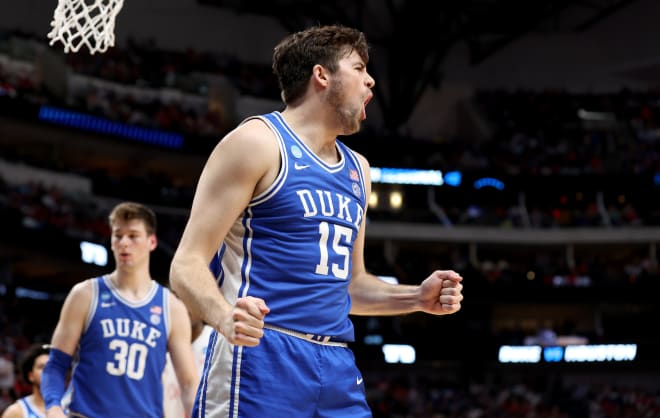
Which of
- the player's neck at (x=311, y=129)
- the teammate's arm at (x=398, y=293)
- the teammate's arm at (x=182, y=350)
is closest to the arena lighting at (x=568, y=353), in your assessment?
the teammate's arm at (x=182, y=350)

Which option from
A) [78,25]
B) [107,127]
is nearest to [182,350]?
[78,25]

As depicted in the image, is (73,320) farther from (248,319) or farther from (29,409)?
(248,319)

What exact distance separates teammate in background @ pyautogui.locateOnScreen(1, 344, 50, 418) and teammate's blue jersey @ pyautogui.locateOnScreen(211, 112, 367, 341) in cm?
350

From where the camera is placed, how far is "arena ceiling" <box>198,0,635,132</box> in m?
33.8

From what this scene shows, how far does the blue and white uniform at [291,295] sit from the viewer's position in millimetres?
3260

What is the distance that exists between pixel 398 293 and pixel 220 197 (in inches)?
35.1

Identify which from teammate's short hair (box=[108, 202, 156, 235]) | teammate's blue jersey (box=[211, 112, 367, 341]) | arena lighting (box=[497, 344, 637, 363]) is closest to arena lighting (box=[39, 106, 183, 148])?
arena lighting (box=[497, 344, 637, 363])

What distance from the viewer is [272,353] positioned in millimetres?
3283

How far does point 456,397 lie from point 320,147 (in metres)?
24.3

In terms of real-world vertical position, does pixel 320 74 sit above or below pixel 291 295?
above

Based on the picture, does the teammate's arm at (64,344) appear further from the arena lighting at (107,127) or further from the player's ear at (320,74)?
the arena lighting at (107,127)

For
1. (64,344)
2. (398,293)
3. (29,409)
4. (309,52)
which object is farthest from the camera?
(29,409)

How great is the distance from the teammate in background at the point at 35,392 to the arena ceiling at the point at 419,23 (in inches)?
1087

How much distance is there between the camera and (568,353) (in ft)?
94.7
